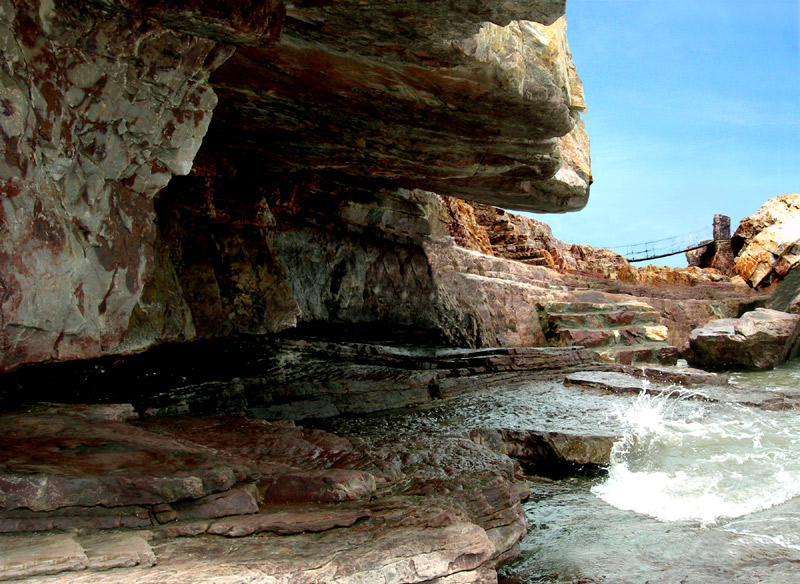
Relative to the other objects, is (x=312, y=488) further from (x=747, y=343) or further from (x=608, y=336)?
(x=747, y=343)

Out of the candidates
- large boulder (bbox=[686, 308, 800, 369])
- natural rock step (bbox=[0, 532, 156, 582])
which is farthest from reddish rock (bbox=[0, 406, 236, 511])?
large boulder (bbox=[686, 308, 800, 369])

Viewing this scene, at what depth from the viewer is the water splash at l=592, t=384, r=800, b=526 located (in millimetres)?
4324

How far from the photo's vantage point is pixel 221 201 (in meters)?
7.07

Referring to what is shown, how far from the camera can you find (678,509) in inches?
167

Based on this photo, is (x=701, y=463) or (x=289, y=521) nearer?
(x=289, y=521)

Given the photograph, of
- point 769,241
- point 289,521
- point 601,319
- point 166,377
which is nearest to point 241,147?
point 166,377

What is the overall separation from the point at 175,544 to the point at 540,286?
11.1 metres

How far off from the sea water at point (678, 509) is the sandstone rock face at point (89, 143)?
297 cm

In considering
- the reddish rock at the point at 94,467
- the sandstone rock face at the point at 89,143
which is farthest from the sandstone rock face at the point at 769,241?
the reddish rock at the point at 94,467

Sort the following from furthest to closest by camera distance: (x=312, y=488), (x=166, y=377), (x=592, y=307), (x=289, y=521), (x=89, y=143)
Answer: (x=592, y=307) → (x=166, y=377) → (x=89, y=143) → (x=312, y=488) → (x=289, y=521)

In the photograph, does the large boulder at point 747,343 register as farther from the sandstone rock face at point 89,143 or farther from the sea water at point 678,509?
the sandstone rock face at point 89,143

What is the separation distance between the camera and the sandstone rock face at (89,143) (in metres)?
3.00

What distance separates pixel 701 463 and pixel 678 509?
1.02m

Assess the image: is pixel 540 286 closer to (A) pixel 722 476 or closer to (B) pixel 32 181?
(A) pixel 722 476
